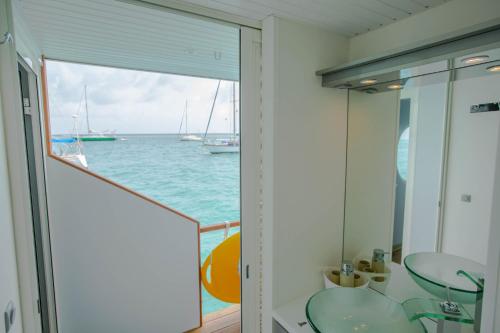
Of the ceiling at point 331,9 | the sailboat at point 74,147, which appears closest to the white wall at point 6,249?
the ceiling at point 331,9

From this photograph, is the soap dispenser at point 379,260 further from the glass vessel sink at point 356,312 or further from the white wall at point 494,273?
the white wall at point 494,273

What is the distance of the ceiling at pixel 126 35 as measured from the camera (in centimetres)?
132

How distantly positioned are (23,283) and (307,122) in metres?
1.49

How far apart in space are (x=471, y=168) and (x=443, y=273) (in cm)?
51

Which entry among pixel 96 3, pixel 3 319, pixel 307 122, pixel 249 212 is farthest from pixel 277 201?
pixel 96 3

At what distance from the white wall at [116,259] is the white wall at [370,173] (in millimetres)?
1514

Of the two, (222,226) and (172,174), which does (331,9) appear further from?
(172,174)

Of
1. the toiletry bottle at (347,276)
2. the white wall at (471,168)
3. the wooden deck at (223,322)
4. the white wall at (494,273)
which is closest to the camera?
the white wall at (494,273)

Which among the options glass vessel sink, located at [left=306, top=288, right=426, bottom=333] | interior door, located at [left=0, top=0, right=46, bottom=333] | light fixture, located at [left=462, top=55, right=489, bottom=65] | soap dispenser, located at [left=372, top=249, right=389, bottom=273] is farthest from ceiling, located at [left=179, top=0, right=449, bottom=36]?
glass vessel sink, located at [left=306, top=288, right=426, bottom=333]

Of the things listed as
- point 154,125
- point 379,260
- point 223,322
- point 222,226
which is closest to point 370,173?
point 379,260

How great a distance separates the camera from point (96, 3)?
1.25 meters

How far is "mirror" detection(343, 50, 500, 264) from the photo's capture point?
3.76ft

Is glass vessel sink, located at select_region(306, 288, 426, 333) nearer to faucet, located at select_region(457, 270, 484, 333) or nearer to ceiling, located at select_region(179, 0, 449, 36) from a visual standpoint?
faucet, located at select_region(457, 270, 484, 333)

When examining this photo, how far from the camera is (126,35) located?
5.32 ft
